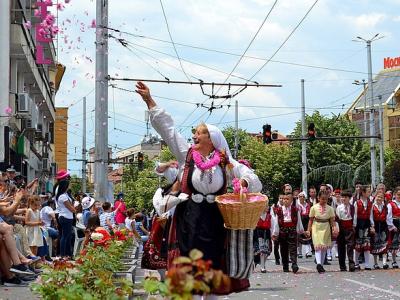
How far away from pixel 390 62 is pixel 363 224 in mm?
89108

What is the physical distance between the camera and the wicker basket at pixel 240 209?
7.28 m

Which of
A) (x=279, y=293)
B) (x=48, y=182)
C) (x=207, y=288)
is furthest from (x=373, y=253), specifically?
(x=48, y=182)

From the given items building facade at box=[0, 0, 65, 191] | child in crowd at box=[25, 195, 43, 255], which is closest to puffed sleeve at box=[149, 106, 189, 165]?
child in crowd at box=[25, 195, 43, 255]

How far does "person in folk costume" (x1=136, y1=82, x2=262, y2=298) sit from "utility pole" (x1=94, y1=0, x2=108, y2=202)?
1935 centimetres

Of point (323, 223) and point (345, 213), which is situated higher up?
point (345, 213)

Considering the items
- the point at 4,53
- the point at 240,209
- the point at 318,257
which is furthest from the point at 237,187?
the point at 4,53

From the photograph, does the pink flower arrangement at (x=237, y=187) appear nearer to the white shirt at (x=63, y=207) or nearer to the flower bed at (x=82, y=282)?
the flower bed at (x=82, y=282)

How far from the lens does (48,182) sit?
58375 mm

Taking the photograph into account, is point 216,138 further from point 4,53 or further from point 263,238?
→ point 4,53

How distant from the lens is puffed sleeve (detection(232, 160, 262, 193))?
7.67 metres

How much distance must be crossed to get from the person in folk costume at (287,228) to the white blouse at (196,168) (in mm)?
10505

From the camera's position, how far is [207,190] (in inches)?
302

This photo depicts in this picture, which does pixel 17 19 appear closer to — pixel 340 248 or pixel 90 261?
pixel 340 248

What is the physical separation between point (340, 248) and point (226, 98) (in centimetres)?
1206
